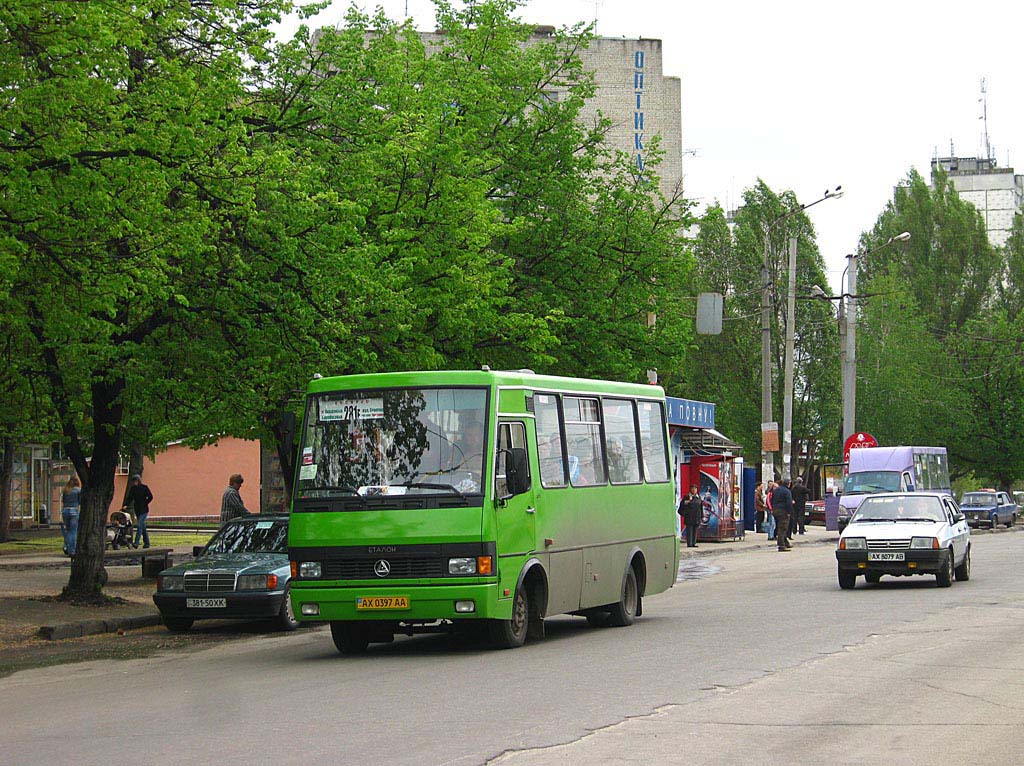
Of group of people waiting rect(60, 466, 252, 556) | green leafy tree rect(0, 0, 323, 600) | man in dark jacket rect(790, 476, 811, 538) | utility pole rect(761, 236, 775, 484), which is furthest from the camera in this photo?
man in dark jacket rect(790, 476, 811, 538)

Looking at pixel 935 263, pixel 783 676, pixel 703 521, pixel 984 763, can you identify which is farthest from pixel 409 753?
pixel 935 263

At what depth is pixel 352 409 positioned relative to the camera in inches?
600

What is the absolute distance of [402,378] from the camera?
49.9 feet

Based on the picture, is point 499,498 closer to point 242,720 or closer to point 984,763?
point 242,720

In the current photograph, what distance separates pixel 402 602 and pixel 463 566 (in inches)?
28.7

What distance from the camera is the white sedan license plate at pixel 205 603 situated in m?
18.5

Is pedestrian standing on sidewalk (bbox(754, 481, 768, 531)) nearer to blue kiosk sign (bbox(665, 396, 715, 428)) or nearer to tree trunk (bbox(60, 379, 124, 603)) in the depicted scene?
blue kiosk sign (bbox(665, 396, 715, 428))

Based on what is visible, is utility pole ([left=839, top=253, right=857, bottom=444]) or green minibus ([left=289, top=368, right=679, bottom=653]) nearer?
green minibus ([left=289, top=368, right=679, bottom=653])

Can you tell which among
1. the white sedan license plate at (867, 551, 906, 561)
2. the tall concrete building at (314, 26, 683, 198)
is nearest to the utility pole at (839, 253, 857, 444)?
the white sedan license plate at (867, 551, 906, 561)

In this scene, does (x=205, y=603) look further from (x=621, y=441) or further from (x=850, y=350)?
(x=850, y=350)

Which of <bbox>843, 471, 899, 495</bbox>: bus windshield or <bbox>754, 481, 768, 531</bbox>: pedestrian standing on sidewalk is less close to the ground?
<bbox>843, 471, 899, 495</bbox>: bus windshield

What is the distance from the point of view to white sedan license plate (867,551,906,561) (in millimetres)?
23062

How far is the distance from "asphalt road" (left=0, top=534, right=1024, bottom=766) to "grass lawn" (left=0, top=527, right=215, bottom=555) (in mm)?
22103

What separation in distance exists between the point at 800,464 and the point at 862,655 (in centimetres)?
6131
